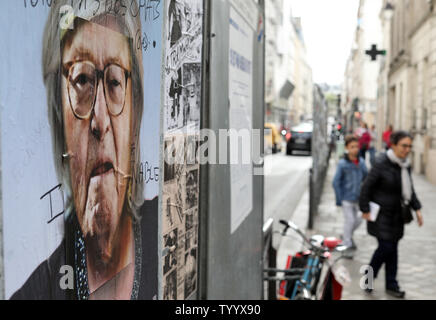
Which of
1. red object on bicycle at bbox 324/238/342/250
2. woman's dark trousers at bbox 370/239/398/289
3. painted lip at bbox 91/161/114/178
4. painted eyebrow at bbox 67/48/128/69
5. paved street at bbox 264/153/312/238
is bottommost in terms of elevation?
paved street at bbox 264/153/312/238

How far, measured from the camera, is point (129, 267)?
1.66 metres

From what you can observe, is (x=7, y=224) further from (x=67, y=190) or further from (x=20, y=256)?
(x=67, y=190)

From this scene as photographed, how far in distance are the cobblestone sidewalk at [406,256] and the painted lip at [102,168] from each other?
4.90m

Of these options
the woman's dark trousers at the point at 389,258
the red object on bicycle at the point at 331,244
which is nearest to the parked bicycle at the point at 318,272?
the red object on bicycle at the point at 331,244

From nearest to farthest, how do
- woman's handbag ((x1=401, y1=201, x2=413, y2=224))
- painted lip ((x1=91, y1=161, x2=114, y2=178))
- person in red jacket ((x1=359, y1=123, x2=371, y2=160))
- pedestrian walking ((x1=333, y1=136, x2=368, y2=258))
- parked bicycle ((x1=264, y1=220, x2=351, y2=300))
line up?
1. painted lip ((x1=91, y1=161, x2=114, y2=178))
2. parked bicycle ((x1=264, y1=220, x2=351, y2=300))
3. woman's handbag ((x1=401, y1=201, x2=413, y2=224))
4. pedestrian walking ((x1=333, y1=136, x2=368, y2=258))
5. person in red jacket ((x1=359, y1=123, x2=371, y2=160))

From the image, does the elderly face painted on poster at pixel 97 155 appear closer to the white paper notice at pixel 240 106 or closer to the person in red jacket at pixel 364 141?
the white paper notice at pixel 240 106

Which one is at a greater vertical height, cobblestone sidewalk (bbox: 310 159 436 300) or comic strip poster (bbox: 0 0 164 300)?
comic strip poster (bbox: 0 0 164 300)

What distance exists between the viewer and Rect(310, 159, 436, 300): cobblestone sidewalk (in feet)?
20.4

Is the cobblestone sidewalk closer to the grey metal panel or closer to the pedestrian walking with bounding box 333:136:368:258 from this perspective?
the pedestrian walking with bounding box 333:136:368:258

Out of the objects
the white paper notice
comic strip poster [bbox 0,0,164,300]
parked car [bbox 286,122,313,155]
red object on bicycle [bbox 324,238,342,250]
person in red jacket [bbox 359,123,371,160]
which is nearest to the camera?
comic strip poster [bbox 0,0,164,300]

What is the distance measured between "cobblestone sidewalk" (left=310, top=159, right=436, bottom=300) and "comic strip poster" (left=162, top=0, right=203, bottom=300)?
410 centimetres

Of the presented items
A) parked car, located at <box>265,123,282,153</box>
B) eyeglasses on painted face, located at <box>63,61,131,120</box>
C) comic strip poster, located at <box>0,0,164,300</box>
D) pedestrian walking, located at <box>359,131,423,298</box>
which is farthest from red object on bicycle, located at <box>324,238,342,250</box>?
parked car, located at <box>265,123,282,153</box>

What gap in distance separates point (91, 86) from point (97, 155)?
0.55 ft

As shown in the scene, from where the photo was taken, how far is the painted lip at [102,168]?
1.39 m
